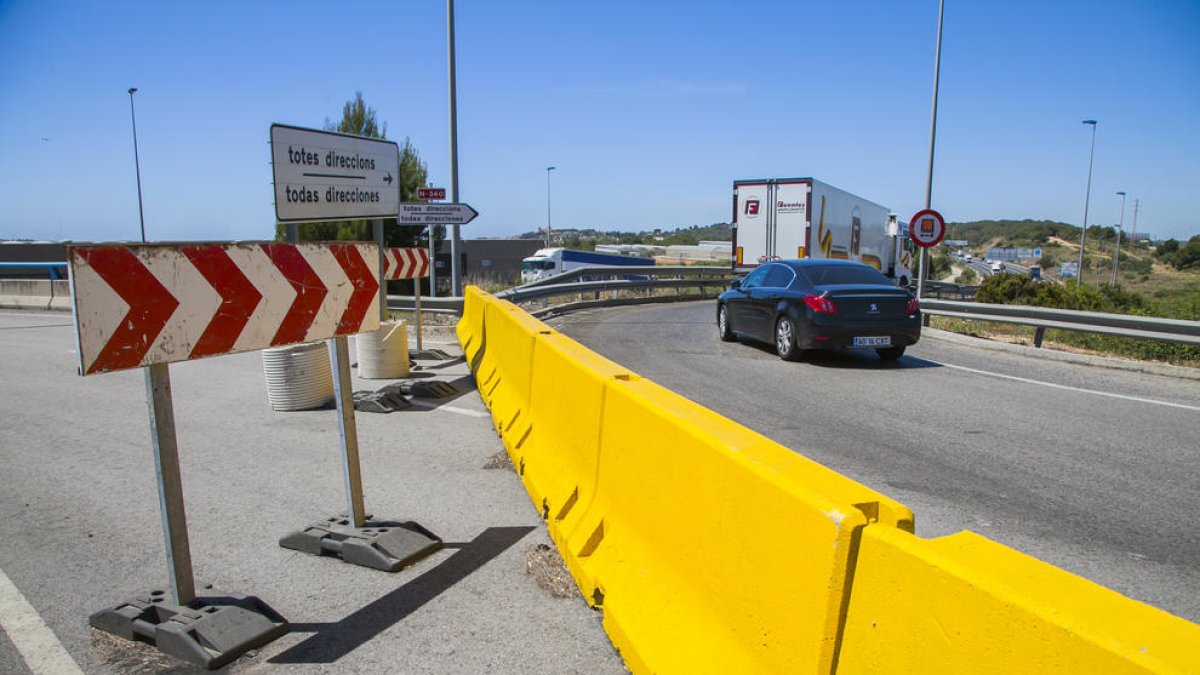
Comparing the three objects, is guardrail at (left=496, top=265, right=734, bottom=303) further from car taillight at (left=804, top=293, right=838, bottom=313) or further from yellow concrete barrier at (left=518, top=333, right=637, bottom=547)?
yellow concrete barrier at (left=518, top=333, right=637, bottom=547)

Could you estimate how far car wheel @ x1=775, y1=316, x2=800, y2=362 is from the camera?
36.9ft

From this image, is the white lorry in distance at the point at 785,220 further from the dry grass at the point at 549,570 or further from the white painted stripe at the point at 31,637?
the white painted stripe at the point at 31,637

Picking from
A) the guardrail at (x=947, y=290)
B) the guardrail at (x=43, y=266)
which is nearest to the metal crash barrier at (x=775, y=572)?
the guardrail at (x=43, y=266)

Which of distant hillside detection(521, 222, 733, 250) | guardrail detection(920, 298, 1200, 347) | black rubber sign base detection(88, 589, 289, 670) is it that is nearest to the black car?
guardrail detection(920, 298, 1200, 347)

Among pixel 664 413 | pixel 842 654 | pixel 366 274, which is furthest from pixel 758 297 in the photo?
pixel 842 654

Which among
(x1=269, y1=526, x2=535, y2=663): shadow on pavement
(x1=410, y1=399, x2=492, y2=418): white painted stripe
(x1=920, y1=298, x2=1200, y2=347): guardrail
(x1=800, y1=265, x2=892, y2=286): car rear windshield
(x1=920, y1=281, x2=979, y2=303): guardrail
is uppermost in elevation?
(x1=800, y1=265, x2=892, y2=286): car rear windshield

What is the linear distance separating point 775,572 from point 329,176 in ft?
17.8

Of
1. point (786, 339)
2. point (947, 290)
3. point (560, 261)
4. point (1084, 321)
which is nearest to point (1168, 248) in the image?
point (947, 290)

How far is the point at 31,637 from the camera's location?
11.0ft

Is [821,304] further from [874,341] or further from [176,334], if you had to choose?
[176,334]

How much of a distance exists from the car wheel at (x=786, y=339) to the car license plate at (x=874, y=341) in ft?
2.91

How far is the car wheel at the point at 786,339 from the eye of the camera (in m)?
11.2

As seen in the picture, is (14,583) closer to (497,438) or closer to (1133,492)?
(497,438)

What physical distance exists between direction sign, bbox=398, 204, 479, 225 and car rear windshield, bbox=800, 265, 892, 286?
18.0ft
